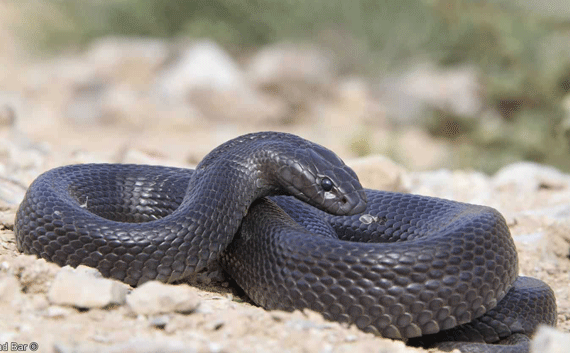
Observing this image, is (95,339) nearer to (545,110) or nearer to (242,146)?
(242,146)

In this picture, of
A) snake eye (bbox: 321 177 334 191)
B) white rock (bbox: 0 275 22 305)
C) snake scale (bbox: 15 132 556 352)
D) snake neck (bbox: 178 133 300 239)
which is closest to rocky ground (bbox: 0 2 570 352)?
white rock (bbox: 0 275 22 305)

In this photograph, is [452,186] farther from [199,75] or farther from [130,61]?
[130,61]

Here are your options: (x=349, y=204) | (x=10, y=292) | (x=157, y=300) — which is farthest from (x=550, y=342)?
(x=10, y=292)

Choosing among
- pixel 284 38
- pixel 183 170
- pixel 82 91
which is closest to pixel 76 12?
pixel 82 91

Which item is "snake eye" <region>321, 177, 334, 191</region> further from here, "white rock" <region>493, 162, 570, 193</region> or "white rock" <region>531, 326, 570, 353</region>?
"white rock" <region>493, 162, 570, 193</region>

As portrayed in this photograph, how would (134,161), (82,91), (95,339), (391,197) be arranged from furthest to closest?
(82,91)
(134,161)
(391,197)
(95,339)

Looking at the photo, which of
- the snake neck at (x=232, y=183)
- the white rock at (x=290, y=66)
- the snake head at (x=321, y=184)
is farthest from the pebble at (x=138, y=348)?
the white rock at (x=290, y=66)

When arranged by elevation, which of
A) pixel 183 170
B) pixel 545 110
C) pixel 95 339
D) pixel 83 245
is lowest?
pixel 95 339
